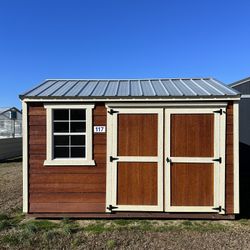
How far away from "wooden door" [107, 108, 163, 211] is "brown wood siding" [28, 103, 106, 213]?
213 mm

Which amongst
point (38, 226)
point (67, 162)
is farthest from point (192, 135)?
point (38, 226)

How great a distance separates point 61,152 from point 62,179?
0.57 metres

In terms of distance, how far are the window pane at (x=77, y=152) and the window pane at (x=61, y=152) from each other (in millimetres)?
128

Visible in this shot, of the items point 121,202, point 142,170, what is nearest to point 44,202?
point 121,202

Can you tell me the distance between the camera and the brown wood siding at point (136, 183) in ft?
23.0

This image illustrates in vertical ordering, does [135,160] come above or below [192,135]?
below

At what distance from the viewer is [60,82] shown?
870cm

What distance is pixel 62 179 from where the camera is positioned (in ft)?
23.3

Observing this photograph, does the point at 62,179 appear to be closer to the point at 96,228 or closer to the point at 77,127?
the point at 77,127

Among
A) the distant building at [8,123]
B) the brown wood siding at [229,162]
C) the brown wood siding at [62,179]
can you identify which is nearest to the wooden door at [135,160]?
the brown wood siding at [62,179]

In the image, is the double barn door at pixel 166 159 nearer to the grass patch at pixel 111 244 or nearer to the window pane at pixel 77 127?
the window pane at pixel 77 127

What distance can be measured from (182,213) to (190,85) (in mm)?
2920

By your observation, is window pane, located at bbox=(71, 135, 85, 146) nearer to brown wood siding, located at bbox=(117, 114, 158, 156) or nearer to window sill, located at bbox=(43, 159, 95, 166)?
window sill, located at bbox=(43, 159, 95, 166)

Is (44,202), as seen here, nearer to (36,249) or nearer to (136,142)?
(36,249)
